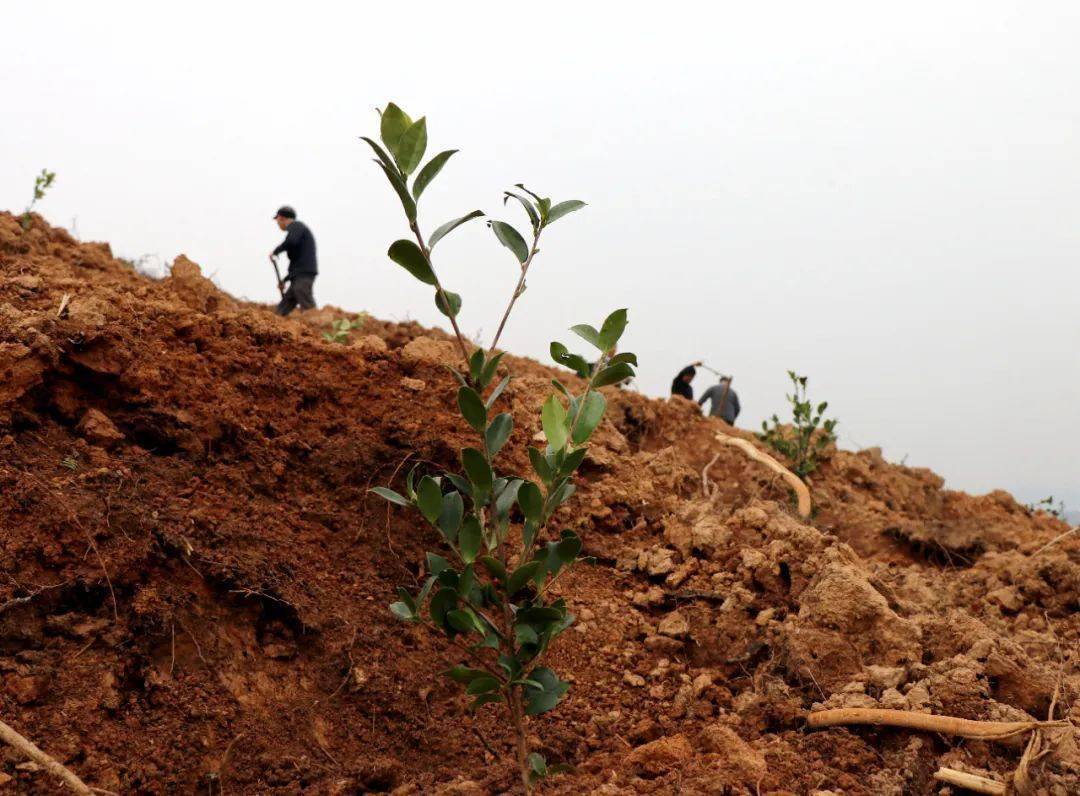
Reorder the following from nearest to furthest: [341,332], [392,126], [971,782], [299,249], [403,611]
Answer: [392,126], [403,611], [971,782], [341,332], [299,249]

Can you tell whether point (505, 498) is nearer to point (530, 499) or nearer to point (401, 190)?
point (530, 499)

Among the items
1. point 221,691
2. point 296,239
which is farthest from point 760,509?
point 296,239

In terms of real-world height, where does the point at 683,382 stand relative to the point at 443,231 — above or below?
above

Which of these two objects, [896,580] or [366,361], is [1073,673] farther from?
[366,361]

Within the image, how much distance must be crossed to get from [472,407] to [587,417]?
311mm

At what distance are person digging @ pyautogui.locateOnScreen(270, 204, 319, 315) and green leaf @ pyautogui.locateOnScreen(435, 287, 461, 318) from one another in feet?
26.2

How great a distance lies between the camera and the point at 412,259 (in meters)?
2.22

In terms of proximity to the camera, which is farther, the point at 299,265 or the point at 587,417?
the point at 299,265

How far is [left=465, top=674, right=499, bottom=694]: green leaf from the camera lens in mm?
2209

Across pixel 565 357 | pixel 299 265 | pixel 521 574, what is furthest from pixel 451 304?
pixel 299 265

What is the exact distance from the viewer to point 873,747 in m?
2.80

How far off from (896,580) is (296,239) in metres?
7.54

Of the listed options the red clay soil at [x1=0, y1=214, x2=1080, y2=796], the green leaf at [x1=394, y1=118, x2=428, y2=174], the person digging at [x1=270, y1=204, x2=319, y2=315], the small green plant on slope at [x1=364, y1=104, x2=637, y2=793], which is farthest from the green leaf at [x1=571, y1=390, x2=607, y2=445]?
the person digging at [x1=270, y1=204, x2=319, y2=315]

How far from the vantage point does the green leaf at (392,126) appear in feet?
7.11
